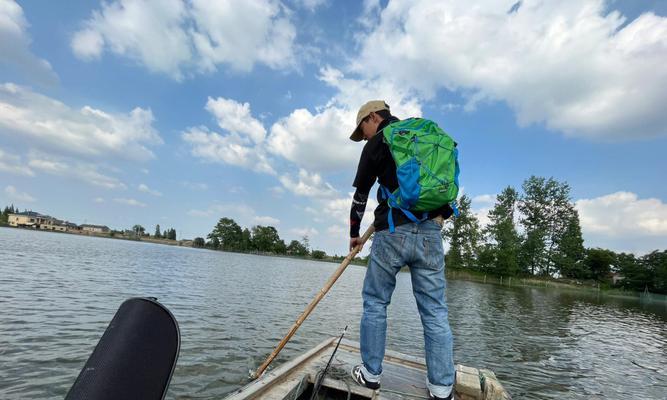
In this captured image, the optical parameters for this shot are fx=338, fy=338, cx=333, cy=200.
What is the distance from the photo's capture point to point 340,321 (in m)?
11.8

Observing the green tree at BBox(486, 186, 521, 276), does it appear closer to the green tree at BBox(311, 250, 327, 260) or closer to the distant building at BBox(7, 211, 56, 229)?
the green tree at BBox(311, 250, 327, 260)

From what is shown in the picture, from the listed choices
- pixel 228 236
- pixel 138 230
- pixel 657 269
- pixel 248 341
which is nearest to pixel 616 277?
pixel 657 269

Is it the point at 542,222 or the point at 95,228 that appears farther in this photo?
the point at 95,228

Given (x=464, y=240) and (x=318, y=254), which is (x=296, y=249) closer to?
(x=318, y=254)

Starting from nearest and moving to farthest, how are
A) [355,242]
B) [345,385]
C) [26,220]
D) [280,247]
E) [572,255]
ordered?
[345,385], [355,242], [572,255], [26,220], [280,247]

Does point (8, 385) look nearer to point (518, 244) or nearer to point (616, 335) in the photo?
point (616, 335)

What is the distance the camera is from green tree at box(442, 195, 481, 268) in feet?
280

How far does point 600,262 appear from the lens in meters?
88.8

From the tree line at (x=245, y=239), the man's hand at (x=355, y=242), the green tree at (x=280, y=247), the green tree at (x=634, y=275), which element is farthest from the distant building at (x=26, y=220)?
the green tree at (x=634, y=275)

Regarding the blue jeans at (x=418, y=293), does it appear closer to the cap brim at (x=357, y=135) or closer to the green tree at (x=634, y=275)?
the cap brim at (x=357, y=135)

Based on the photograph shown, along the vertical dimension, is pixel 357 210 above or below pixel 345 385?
above

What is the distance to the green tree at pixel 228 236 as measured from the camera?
6585 inches

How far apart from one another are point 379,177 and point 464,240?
301ft

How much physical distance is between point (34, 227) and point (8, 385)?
203 metres
